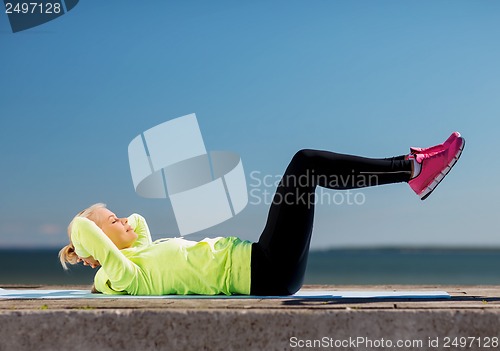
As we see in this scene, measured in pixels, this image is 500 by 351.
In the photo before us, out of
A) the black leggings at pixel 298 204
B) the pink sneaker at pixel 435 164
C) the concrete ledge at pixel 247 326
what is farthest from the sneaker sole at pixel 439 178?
the concrete ledge at pixel 247 326

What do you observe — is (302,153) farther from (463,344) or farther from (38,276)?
(38,276)

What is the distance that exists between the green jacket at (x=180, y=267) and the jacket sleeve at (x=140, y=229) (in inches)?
10.5

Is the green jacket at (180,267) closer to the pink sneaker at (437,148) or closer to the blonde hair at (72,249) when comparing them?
the blonde hair at (72,249)

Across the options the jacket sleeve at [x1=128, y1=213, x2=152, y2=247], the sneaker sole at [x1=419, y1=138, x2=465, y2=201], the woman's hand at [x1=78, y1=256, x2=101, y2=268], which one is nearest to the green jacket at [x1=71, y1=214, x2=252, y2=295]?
the woman's hand at [x1=78, y1=256, x2=101, y2=268]

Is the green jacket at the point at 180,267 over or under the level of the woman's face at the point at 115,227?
under

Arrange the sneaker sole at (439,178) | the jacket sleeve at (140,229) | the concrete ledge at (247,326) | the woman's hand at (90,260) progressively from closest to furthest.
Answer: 1. the concrete ledge at (247,326)
2. the sneaker sole at (439,178)
3. the woman's hand at (90,260)
4. the jacket sleeve at (140,229)

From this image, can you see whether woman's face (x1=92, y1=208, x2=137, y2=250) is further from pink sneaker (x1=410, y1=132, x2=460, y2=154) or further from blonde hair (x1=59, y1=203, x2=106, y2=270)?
pink sneaker (x1=410, y1=132, x2=460, y2=154)

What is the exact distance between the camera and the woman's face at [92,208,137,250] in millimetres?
3240

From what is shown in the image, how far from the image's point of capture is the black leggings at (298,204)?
2855 mm

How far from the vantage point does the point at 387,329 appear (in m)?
2.20

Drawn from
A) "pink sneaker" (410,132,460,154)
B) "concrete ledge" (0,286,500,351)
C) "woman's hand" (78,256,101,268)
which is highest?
"pink sneaker" (410,132,460,154)

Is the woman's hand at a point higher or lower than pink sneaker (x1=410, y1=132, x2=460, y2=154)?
lower

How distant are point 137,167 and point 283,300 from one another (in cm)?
234

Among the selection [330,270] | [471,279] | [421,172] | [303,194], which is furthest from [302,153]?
[330,270]
